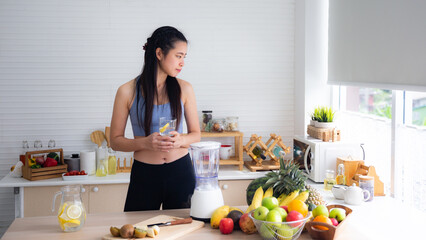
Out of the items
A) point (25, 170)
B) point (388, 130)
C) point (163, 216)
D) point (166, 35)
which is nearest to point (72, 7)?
point (25, 170)

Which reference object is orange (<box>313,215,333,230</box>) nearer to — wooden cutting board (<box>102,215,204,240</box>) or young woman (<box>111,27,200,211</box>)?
wooden cutting board (<box>102,215,204,240</box>)

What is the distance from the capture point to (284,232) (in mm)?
1946

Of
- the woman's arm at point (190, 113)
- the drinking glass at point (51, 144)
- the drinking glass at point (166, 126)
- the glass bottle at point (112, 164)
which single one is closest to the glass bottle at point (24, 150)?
the drinking glass at point (51, 144)

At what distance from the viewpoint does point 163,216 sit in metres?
2.30

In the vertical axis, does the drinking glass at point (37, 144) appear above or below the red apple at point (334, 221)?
above

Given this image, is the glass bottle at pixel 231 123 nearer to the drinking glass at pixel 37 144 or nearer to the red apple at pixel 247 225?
the drinking glass at pixel 37 144

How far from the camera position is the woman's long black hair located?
272cm

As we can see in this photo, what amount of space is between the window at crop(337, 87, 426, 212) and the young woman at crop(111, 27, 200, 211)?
4.75 ft

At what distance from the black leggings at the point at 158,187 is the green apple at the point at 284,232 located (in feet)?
2.89

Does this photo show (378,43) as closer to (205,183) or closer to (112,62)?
(205,183)

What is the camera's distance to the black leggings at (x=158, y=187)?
2752mm

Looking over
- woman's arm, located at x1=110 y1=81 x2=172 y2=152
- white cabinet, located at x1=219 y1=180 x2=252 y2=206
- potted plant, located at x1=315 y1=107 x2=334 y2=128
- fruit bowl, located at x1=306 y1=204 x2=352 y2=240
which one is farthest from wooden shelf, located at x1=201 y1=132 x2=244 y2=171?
fruit bowl, located at x1=306 y1=204 x2=352 y2=240

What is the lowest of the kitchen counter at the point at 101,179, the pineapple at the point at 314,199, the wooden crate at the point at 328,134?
the kitchen counter at the point at 101,179

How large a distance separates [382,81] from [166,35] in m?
1.55
